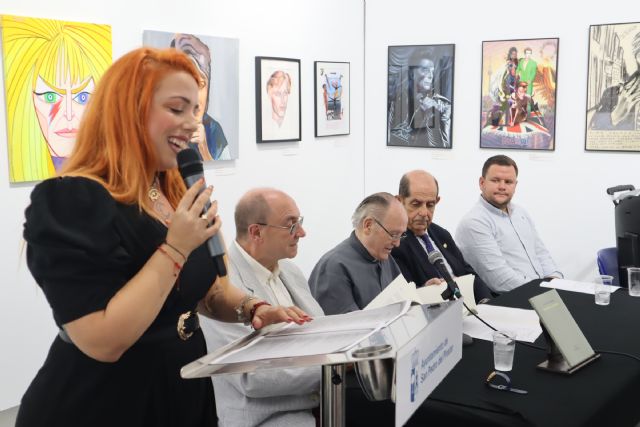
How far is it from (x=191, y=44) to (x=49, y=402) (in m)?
4.04

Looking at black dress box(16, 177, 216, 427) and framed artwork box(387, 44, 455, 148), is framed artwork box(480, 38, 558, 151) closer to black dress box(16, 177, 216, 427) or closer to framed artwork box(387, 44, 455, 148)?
framed artwork box(387, 44, 455, 148)

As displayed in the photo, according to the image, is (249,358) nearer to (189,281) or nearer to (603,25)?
(189,281)

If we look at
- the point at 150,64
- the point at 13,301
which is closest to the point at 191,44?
the point at 13,301

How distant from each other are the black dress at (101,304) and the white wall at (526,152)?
512 centimetres

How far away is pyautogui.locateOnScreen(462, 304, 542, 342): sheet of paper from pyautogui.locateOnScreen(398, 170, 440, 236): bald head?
82 cm

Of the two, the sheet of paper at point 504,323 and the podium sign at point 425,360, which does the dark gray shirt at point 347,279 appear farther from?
the podium sign at point 425,360

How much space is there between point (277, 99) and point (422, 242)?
2378 mm

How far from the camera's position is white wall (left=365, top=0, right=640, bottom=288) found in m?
6.08

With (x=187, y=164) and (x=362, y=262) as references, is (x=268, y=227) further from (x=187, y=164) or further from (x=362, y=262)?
(x=187, y=164)

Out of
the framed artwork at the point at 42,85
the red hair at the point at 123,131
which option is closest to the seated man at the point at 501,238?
the framed artwork at the point at 42,85

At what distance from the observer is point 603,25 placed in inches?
232

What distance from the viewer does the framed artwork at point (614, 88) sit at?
579cm

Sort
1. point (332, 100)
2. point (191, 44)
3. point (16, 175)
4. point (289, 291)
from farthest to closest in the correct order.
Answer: point (332, 100) → point (191, 44) → point (16, 175) → point (289, 291)

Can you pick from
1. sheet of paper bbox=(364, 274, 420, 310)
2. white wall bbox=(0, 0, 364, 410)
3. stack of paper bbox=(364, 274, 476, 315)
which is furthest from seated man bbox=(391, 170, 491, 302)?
white wall bbox=(0, 0, 364, 410)
